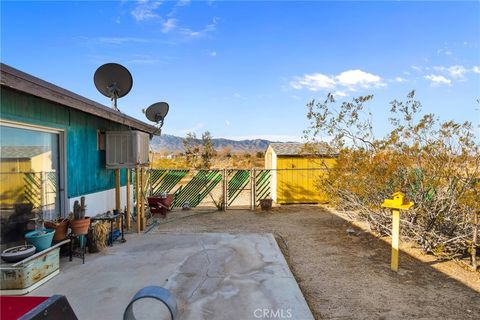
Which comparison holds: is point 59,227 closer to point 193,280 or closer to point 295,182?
point 193,280

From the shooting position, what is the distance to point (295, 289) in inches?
136

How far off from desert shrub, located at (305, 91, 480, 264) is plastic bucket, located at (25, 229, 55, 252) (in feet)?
17.5

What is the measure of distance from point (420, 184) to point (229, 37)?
704 centimetres

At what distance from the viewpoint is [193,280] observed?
369 cm

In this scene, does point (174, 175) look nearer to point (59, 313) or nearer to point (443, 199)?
point (443, 199)

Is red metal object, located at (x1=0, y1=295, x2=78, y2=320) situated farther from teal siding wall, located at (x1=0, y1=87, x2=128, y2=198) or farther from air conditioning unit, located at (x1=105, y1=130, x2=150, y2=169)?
air conditioning unit, located at (x1=105, y1=130, x2=150, y2=169)

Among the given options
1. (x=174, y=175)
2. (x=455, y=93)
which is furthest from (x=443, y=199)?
(x=174, y=175)

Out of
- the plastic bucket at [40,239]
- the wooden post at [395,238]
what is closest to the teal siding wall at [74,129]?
the plastic bucket at [40,239]

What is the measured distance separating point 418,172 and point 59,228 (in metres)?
5.88

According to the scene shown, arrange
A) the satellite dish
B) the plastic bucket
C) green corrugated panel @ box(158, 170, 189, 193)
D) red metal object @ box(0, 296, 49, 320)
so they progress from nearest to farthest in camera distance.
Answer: red metal object @ box(0, 296, 49, 320) → the plastic bucket → the satellite dish → green corrugated panel @ box(158, 170, 189, 193)

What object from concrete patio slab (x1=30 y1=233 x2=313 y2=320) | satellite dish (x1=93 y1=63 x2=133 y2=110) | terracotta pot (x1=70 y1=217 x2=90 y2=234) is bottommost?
concrete patio slab (x1=30 y1=233 x2=313 y2=320)

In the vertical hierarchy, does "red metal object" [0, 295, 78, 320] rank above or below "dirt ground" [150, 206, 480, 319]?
above

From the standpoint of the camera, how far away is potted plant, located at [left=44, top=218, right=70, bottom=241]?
414 cm

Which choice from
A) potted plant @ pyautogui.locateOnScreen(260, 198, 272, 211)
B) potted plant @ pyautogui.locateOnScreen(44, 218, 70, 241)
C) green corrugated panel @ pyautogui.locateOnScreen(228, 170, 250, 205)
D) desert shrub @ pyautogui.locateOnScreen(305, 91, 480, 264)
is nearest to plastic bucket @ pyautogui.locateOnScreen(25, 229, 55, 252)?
potted plant @ pyautogui.locateOnScreen(44, 218, 70, 241)
